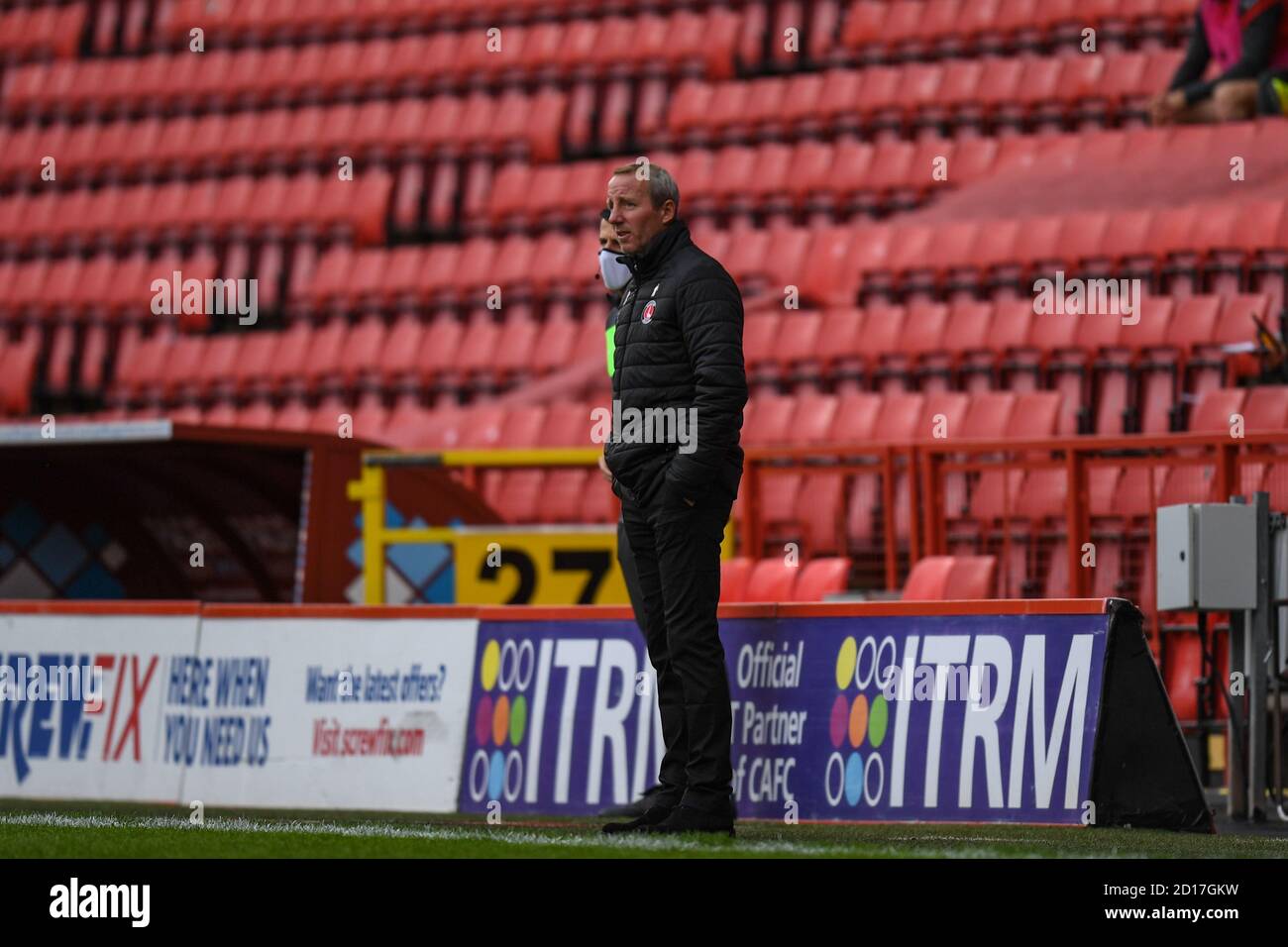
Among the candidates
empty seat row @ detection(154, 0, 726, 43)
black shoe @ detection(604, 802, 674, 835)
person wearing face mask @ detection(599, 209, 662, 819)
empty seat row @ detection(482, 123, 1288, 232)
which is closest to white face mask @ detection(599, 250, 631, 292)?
person wearing face mask @ detection(599, 209, 662, 819)

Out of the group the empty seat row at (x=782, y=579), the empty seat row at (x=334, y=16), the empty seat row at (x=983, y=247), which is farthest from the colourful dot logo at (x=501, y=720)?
the empty seat row at (x=334, y=16)

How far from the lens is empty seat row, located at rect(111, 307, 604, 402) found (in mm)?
18062

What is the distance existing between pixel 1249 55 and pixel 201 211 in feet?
33.8

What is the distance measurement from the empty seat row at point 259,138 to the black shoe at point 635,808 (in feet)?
45.8

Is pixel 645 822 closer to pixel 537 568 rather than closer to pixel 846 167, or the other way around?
pixel 537 568

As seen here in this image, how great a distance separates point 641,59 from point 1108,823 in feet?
49.2

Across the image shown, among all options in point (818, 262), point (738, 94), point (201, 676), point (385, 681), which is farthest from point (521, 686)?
point (738, 94)

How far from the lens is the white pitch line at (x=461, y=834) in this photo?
593 cm

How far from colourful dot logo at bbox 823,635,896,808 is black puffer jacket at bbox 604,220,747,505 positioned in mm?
1345

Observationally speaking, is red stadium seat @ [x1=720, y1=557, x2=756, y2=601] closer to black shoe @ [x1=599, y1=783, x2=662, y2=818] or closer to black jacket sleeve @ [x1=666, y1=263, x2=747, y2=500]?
black shoe @ [x1=599, y1=783, x2=662, y2=818]

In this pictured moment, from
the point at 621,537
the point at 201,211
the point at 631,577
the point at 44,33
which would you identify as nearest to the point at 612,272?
the point at 621,537

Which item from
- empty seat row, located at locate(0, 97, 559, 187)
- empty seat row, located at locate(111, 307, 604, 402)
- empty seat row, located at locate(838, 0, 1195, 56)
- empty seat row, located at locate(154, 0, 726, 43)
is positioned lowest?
empty seat row, located at locate(111, 307, 604, 402)
